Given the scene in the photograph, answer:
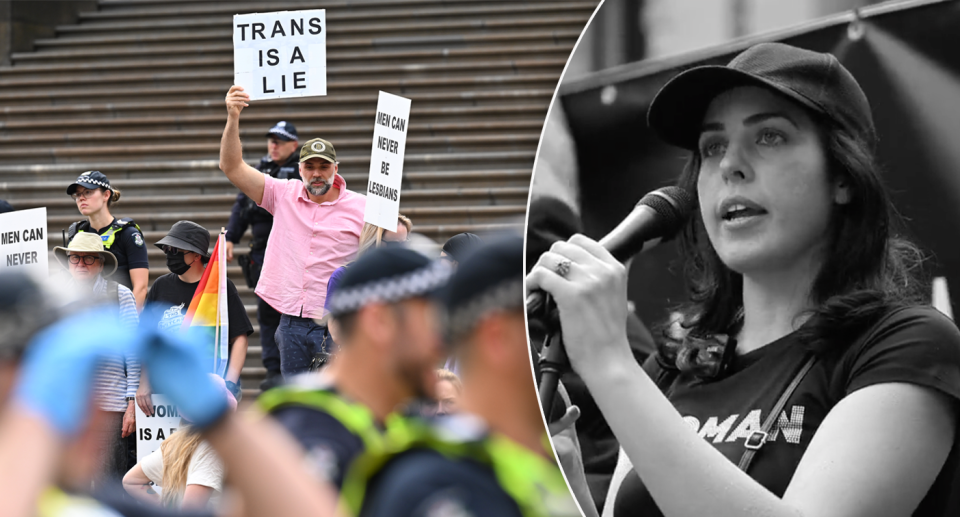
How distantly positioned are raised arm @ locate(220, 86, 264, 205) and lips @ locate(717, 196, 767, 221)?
472 cm

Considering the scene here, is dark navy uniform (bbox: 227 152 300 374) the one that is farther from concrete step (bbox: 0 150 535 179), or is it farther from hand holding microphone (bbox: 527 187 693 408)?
hand holding microphone (bbox: 527 187 693 408)

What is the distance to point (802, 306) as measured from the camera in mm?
2553

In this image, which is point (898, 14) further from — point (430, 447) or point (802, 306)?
point (430, 447)

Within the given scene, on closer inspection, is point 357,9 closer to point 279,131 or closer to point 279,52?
point 279,131

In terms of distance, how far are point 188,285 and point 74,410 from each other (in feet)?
20.6

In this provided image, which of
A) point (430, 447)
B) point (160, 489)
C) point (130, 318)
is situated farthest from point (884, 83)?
point (130, 318)

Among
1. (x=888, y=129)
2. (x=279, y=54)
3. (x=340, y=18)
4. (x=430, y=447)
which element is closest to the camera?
(x=430, y=447)

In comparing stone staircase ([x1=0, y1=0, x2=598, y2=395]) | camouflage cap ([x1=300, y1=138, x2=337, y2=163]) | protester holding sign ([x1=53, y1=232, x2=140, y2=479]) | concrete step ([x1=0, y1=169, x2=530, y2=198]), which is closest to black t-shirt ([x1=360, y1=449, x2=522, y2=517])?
protester holding sign ([x1=53, y1=232, x2=140, y2=479])

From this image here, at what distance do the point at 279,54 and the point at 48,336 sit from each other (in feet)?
21.7

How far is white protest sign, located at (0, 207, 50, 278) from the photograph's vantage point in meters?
8.13

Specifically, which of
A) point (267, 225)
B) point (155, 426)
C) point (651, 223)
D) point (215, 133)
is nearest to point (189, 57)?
point (215, 133)

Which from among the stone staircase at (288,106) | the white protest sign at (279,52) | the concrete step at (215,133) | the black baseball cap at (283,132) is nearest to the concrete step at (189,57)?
the stone staircase at (288,106)

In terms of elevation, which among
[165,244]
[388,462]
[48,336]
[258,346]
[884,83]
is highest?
[884,83]

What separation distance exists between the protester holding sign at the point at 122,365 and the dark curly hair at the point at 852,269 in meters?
4.25
